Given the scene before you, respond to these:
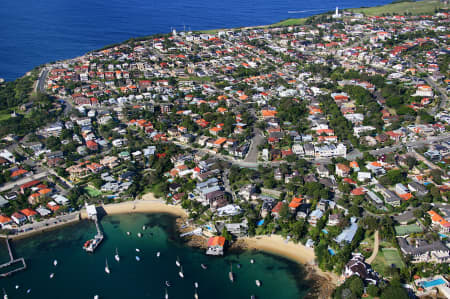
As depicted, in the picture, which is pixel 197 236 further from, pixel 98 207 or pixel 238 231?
pixel 98 207

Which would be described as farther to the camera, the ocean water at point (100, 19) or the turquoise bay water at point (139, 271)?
the ocean water at point (100, 19)

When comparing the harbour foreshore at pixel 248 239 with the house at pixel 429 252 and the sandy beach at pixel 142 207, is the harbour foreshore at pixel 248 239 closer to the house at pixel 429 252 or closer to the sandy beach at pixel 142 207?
the sandy beach at pixel 142 207

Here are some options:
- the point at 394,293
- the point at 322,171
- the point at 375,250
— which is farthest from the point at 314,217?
the point at 394,293

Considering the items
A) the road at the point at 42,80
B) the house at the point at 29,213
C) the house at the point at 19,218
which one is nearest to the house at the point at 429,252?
the house at the point at 29,213

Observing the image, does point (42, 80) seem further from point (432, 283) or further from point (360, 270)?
point (432, 283)

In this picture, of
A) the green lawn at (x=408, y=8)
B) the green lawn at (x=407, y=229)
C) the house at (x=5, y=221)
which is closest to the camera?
the green lawn at (x=407, y=229)

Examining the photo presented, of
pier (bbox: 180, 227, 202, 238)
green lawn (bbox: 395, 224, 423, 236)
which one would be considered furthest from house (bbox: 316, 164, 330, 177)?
pier (bbox: 180, 227, 202, 238)
